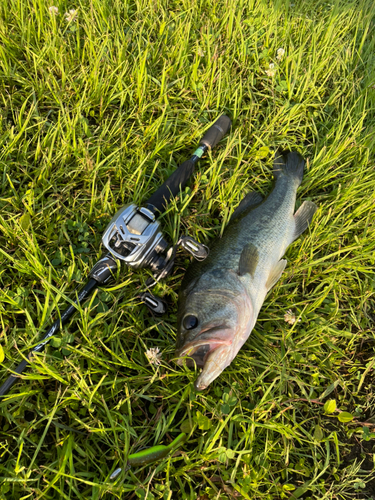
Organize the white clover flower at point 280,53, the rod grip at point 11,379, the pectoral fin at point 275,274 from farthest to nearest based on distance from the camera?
the white clover flower at point 280,53 < the pectoral fin at point 275,274 < the rod grip at point 11,379

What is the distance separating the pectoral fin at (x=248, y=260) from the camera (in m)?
2.60

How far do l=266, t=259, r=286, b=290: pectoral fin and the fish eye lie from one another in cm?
72

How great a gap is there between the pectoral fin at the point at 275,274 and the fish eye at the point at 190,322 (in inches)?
28.5

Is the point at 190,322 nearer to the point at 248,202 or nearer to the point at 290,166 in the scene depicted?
the point at 248,202

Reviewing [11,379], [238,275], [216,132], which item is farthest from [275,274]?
[11,379]

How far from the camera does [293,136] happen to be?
3.54 m

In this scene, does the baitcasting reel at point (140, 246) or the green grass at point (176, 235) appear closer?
the green grass at point (176, 235)

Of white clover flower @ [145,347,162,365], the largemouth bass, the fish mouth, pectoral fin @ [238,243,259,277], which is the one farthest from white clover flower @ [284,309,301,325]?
white clover flower @ [145,347,162,365]

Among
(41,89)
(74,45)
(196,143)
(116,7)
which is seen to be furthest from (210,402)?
(116,7)

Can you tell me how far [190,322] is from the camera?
236 cm

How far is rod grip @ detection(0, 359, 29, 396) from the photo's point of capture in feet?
6.70

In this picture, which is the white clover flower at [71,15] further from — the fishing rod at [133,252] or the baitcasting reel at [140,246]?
the baitcasting reel at [140,246]

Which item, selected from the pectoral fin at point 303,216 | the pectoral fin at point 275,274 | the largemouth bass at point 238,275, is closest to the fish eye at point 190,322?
the largemouth bass at point 238,275

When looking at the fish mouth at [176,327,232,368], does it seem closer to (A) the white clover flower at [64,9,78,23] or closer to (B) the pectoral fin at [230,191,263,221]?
(B) the pectoral fin at [230,191,263,221]
